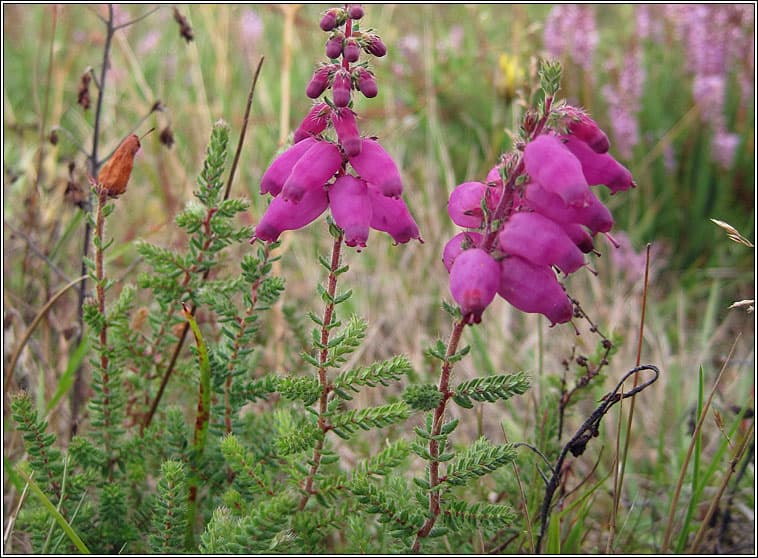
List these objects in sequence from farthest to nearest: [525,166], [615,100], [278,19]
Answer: [278,19], [615,100], [525,166]

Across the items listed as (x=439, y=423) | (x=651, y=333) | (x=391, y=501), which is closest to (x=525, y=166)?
(x=439, y=423)

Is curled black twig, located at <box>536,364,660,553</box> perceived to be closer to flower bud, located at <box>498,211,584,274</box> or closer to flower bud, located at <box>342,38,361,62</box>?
flower bud, located at <box>498,211,584,274</box>

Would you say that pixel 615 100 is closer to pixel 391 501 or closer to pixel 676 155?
pixel 676 155

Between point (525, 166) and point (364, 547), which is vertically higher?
point (525, 166)

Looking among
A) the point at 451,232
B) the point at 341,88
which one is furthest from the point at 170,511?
the point at 451,232

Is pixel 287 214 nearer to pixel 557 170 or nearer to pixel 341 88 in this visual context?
pixel 341 88

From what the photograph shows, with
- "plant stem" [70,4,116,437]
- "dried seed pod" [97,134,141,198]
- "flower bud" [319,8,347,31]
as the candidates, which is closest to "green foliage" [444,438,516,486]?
"flower bud" [319,8,347,31]
